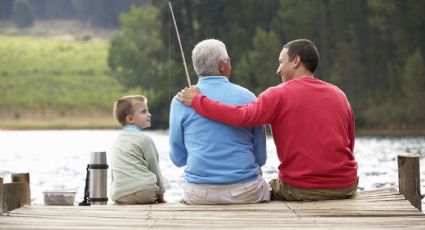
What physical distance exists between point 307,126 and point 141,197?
1057mm

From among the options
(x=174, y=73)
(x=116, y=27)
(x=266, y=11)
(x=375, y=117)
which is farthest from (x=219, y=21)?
(x=116, y=27)

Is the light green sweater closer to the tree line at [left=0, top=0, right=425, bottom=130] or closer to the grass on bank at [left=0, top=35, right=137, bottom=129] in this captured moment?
the tree line at [left=0, top=0, right=425, bottom=130]

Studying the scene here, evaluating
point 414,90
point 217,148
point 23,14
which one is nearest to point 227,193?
point 217,148

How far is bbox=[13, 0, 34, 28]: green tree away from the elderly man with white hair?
240 ft

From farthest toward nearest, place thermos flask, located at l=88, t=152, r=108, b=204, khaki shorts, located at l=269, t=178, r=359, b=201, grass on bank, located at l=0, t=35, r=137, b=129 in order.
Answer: grass on bank, located at l=0, t=35, r=137, b=129 < thermos flask, located at l=88, t=152, r=108, b=204 < khaki shorts, located at l=269, t=178, r=359, b=201

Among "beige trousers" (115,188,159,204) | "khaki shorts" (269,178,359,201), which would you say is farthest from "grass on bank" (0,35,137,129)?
"khaki shorts" (269,178,359,201)

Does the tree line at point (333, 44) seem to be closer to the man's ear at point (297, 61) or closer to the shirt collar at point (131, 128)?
the shirt collar at point (131, 128)

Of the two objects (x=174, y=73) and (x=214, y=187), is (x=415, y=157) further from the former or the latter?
(x=174, y=73)

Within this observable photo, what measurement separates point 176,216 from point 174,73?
4069 centimetres

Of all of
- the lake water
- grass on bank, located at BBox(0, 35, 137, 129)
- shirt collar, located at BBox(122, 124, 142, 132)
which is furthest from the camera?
grass on bank, located at BBox(0, 35, 137, 129)

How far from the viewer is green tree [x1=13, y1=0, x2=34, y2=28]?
7700cm

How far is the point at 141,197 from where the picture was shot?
5.70m

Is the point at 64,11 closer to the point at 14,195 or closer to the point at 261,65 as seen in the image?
the point at 261,65

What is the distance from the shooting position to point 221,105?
5.15 m
